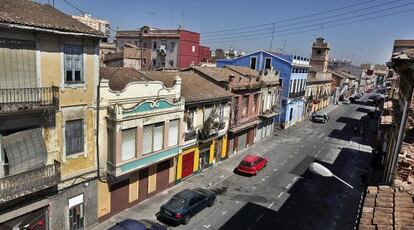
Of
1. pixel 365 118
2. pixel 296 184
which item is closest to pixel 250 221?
pixel 296 184

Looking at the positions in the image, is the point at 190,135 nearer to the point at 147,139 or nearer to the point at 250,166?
the point at 147,139

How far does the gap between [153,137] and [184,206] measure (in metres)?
4.82

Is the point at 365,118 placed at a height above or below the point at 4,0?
below

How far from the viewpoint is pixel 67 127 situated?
1594 centimetres

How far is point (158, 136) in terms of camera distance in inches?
826

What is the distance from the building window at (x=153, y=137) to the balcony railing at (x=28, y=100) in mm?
6186

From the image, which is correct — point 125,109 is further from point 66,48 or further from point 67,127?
point 66,48

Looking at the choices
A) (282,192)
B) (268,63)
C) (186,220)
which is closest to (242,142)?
(282,192)

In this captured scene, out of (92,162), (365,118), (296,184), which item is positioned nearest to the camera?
(92,162)

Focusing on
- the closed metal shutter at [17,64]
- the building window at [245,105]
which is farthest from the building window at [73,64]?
the building window at [245,105]

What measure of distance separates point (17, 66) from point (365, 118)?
6090 cm

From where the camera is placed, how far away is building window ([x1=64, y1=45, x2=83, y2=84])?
1551cm

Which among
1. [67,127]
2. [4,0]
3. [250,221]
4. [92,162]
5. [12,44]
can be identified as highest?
[4,0]

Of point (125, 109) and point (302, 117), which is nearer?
point (125, 109)
